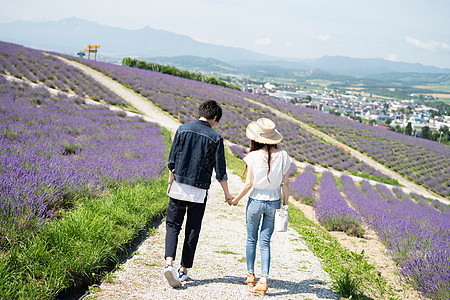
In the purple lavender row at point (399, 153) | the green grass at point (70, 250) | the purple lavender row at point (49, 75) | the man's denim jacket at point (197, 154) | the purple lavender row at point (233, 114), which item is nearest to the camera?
the green grass at point (70, 250)

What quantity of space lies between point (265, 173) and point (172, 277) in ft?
4.85

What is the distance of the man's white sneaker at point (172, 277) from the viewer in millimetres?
3436

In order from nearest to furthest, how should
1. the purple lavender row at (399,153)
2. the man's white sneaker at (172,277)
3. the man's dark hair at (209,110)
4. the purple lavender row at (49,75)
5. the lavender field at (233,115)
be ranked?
the man's white sneaker at (172,277), the man's dark hair at (209,110), the purple lavender row at (49,75), the lavender field at (233,115), the purple lavender row at (399,153)

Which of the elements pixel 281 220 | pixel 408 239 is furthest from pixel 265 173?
pixel 408 239

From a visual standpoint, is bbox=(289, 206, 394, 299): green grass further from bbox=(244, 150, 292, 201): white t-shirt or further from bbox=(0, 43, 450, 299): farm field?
bbox=(244, 150, 292, 201): white t-shirt

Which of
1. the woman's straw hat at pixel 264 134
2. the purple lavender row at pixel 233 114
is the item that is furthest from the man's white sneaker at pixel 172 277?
the purple lavender row at pixel 233 114

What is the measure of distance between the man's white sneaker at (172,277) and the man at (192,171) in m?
0.01

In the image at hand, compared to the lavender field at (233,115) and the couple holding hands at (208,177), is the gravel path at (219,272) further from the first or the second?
the lavender field at (233,115)

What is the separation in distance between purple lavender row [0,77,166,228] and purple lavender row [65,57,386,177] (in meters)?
11.2

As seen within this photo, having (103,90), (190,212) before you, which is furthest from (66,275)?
(103,90)

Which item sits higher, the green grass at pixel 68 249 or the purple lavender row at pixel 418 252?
the green grass at pixel 68 249

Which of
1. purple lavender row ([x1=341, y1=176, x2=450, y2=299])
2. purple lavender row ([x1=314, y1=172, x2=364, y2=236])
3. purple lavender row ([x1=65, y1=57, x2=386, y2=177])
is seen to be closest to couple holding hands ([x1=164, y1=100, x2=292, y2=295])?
purple lavender row ([x1=341, y1=176, x2=450, y2=299])

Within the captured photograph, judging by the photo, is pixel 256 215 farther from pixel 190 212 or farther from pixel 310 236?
pixel 310 236

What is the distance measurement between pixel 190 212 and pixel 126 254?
49.4 inches
